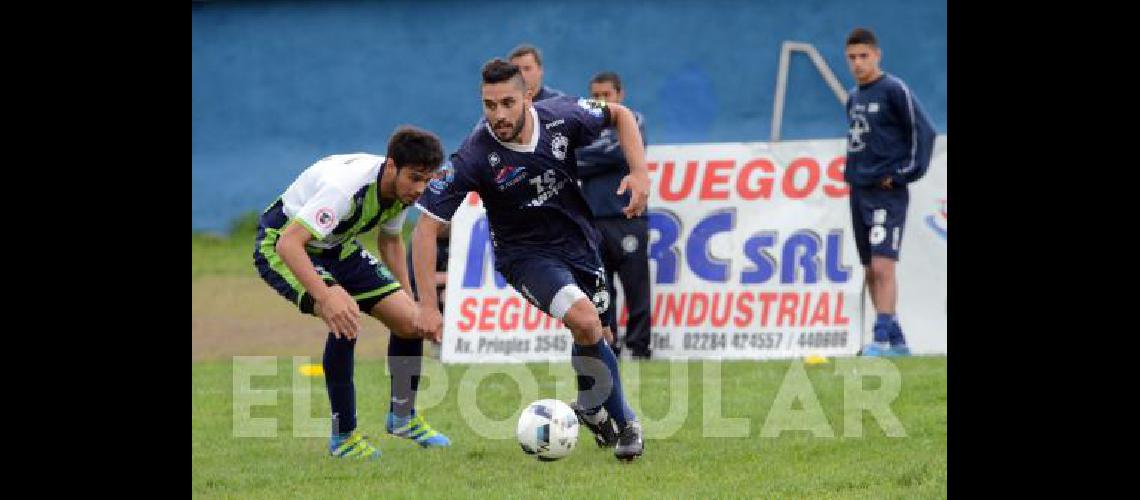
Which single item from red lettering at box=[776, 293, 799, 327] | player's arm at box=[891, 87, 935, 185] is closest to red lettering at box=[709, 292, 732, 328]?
red lettering at box=[776, 293, 799, 327]

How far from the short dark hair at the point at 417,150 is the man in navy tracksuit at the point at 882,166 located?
5.05 metres

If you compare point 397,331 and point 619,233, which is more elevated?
point 619,233

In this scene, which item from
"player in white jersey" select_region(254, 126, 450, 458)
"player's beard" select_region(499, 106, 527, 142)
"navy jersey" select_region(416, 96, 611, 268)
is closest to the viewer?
"player in white jersey" select_region(254, 126, 450, 458)

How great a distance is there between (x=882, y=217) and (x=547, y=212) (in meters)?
4.36

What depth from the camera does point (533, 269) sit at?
829cm

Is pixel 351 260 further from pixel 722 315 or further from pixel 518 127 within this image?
pixel 722 315

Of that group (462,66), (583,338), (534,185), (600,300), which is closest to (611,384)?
(583,338)

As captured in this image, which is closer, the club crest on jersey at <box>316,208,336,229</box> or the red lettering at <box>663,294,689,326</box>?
the club crest on jersey at <box>316,208,336,229</box>

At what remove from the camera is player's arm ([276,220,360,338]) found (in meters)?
7.68

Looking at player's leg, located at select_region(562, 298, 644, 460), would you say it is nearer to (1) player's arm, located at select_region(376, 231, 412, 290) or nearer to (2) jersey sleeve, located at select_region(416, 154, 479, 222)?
(2) jersey sleeve, located at select_region(416, 154, 479, 222)

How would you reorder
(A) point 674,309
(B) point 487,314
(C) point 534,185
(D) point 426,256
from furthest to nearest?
(B) point 487,314 → (A) point 674,309 → (C) point 534,185 → (D) point 426,256

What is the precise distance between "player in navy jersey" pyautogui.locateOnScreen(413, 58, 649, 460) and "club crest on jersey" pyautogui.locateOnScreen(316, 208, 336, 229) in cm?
45

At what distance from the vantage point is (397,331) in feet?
28.8
